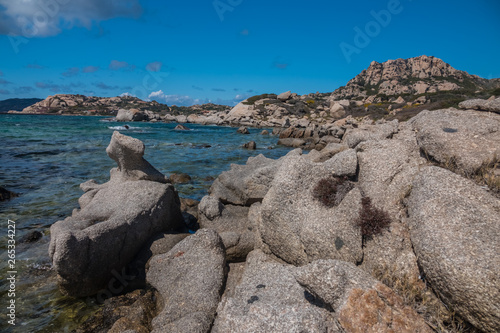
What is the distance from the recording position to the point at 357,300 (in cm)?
490

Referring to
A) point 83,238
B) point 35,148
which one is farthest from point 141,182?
point 35,148

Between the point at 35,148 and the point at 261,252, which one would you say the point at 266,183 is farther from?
the point at 35,148

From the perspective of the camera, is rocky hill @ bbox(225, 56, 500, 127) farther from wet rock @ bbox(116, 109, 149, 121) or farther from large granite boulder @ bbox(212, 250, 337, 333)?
large granite boulder @ bbox(212, 250, 337, 333)

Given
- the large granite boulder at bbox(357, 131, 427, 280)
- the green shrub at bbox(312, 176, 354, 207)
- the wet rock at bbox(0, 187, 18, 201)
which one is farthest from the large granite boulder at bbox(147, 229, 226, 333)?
the wet rock at bbox(0, 187, 18, 201)

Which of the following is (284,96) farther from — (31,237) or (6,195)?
(31,237)

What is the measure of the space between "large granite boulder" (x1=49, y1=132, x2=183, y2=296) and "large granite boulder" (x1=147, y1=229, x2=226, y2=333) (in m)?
1.41

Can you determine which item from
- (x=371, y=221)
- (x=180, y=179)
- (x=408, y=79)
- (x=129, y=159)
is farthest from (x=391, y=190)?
(x=408, y=79)

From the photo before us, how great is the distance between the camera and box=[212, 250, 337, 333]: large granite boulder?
479cm

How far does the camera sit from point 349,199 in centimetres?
773

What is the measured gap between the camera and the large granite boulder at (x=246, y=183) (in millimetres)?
12508

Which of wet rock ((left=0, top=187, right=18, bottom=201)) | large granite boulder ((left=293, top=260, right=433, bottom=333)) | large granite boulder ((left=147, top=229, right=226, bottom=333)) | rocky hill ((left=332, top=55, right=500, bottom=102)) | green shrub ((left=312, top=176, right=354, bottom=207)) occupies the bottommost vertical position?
wet rock ((left=0, top=187, right=18, bottom=201))

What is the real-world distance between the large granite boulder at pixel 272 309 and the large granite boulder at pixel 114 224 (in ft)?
14.1

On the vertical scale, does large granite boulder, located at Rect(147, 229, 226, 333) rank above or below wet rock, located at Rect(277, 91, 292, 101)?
below

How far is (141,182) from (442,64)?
211629mm
